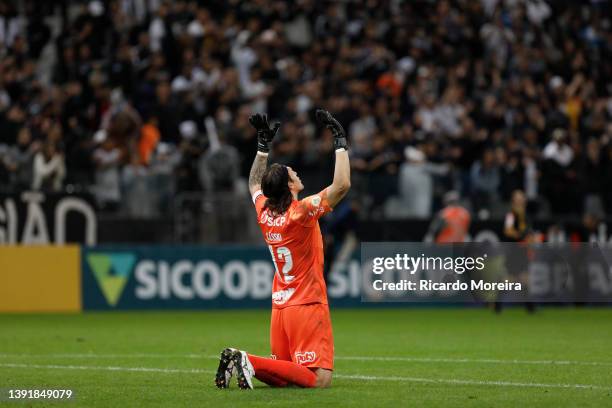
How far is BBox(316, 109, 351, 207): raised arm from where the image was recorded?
10195 millimetres

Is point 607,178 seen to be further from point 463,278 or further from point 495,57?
point 463,278

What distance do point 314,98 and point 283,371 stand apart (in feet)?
52.9

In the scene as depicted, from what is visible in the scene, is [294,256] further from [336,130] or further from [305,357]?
[336,130]

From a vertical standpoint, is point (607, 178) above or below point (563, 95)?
below

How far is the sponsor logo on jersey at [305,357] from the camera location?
10.4 meters

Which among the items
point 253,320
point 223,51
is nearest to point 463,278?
point 253,320

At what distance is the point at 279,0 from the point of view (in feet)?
94.5

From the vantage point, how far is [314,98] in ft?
85.5

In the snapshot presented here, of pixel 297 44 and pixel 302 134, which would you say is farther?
pixel 297 44

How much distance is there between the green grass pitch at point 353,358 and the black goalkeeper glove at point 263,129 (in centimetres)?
210

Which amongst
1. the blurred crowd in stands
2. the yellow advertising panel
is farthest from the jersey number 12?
the yellow advertising panel

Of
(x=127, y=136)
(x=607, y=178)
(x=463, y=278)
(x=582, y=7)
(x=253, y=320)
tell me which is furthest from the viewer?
(x=582, y=7)

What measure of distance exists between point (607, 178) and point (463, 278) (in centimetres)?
713

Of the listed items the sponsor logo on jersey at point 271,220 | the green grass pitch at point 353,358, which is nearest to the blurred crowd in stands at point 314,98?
the green grass pitch at point 353,358
